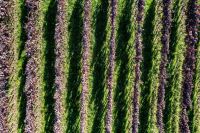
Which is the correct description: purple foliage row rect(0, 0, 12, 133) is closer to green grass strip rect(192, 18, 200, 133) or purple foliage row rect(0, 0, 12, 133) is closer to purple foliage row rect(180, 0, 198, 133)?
purple foliage row rect(180, 0, 198, 133)

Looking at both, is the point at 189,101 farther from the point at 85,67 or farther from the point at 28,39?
the point at 28,39

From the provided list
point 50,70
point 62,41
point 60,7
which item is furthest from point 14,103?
point 60,7

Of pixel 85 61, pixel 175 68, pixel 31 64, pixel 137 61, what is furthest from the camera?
pixel 175 68

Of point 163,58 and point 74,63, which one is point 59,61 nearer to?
point 74,63

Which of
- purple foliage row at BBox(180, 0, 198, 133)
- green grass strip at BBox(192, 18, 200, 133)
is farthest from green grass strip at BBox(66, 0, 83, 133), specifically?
green grass strip at BBox(192, 18, 200, 133)

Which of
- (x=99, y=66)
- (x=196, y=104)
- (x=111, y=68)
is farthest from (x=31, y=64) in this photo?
(x=196, y=104)

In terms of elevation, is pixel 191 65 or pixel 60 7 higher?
pixel 60 7
